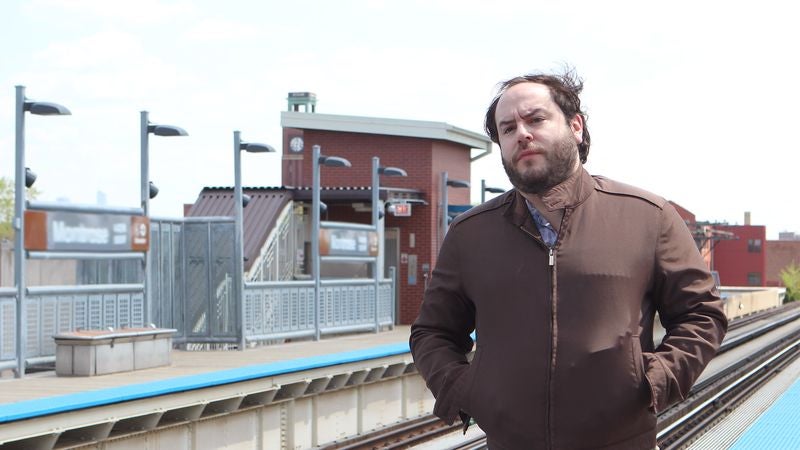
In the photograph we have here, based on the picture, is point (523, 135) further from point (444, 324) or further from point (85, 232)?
point (85, 232)

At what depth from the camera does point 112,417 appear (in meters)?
9.67

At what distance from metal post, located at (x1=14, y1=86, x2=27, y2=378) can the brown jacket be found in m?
11.3

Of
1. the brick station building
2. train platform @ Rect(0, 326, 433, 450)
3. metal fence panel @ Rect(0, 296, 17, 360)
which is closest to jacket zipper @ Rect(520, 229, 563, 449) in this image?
train platform @ Rect(0, 326, 433, 450)

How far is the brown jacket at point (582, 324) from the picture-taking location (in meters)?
2.47

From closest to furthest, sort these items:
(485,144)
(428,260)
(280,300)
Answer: (280,300)
(428,260)
(485,144)

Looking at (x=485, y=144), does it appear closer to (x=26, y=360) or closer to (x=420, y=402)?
(x=420, y=402)

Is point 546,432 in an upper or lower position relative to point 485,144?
lower

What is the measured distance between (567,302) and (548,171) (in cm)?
31

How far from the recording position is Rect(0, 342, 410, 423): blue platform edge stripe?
8969 mm

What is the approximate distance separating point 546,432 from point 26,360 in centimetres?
1181

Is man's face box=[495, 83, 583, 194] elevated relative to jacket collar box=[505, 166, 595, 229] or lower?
elevated

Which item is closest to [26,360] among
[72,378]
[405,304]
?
[72,378]

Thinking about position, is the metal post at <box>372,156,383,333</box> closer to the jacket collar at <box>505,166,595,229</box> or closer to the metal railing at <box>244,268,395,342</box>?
the metal railing at <box>244,268,395,342</box>

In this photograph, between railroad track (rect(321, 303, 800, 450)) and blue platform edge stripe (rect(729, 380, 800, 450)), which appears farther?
railroad track (rect(321, 303, 800, 450))
